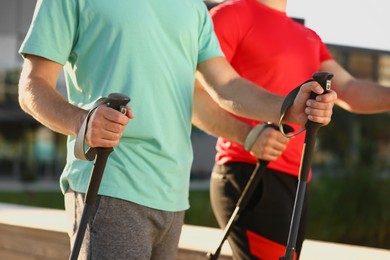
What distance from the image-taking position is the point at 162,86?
2.21 metres

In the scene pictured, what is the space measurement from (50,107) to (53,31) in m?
0.21

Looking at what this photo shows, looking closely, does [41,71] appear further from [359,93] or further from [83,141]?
[359,93]

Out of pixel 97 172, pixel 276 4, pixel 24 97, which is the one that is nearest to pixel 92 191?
pixel 97 172

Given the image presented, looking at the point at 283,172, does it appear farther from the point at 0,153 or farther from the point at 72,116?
the point at 0,153

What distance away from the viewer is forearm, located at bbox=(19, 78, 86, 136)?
2.02 m

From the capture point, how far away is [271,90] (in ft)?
9.14

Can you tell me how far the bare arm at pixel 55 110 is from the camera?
6.21 feet

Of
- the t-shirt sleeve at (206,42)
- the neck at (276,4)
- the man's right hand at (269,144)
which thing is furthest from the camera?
the neck at (276,4)

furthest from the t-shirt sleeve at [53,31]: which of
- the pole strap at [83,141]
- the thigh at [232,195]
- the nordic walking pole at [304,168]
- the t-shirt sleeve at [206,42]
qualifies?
the thigh at [232,195]

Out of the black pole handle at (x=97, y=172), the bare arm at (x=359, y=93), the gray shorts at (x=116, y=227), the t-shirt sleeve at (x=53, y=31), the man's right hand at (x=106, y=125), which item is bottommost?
the gray shorts at (x=116, y=227)

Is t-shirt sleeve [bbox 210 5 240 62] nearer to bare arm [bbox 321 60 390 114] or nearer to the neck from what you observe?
the neck

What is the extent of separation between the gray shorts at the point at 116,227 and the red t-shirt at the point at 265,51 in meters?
0.76

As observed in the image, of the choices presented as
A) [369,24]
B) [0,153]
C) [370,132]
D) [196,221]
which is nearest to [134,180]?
[369,24]

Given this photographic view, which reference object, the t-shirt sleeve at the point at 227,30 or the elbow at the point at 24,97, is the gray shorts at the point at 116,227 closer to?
the elbow at the point at 24,97
